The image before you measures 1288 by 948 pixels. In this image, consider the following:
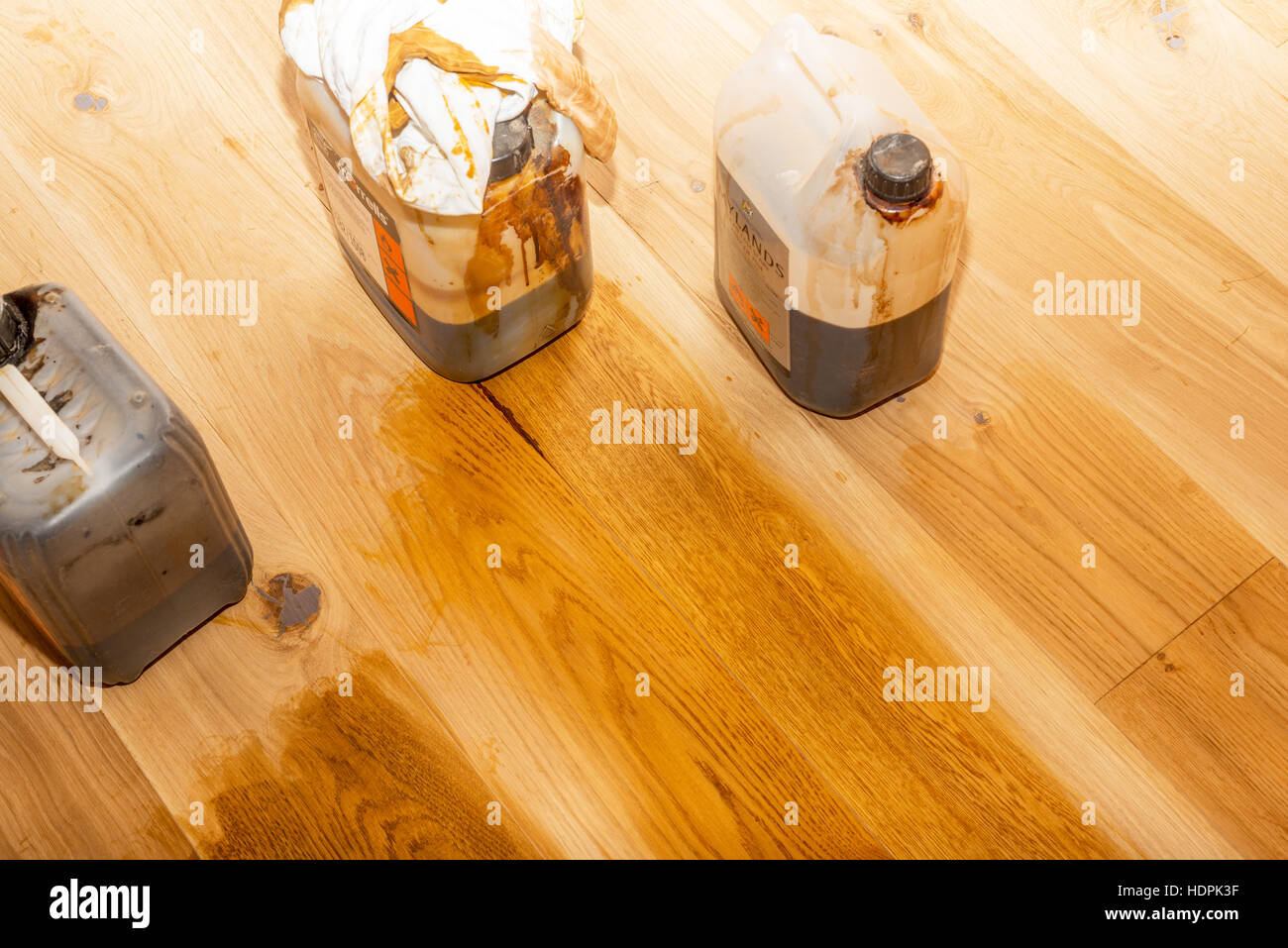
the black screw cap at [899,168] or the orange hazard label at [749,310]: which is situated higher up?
the black screw cap at [899,168]

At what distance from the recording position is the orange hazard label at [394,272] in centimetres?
121

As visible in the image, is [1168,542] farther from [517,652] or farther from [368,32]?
[368,32]

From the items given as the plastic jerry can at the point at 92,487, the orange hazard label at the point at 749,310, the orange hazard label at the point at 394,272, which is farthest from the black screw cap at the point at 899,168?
the plastic jerry can at the point at 92,487

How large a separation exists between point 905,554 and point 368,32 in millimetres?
668

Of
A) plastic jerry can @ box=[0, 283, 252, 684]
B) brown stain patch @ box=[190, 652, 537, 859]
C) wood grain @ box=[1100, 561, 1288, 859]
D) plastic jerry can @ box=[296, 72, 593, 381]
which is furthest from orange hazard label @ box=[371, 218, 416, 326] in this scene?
wood grain @ box=[1100, 561, 1288, 859]

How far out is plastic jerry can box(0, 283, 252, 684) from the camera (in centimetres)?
101

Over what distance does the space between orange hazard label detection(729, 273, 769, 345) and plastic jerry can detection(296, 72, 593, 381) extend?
0.47 feet

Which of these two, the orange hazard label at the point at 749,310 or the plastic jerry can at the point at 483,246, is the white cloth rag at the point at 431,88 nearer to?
the plastic jerry can at the point at 483,246

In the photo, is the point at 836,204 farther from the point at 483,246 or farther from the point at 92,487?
the point at 92,487

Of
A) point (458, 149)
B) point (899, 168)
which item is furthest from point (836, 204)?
point (458, 149)

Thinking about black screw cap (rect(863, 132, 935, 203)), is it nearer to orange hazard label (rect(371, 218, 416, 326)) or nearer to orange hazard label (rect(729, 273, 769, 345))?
orange hazard label (rect(729, 273, 769, 345))

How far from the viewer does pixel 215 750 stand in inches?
47.1

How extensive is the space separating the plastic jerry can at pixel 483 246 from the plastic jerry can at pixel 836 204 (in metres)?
0.16

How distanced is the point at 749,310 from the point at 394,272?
0.34 meters
